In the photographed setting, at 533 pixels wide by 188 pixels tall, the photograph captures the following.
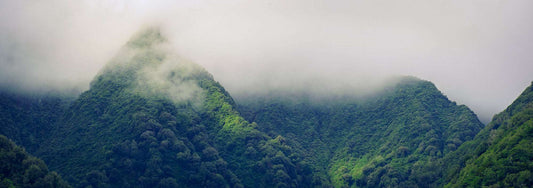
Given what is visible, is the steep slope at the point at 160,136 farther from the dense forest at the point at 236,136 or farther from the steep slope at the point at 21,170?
the steep slope at the point at 21,170

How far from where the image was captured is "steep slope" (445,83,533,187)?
106 meters

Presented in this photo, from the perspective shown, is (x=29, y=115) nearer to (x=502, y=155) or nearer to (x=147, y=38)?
(x=147, y=38)

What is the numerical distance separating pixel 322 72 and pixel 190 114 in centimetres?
5389

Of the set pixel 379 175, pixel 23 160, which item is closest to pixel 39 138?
pixel 23 160

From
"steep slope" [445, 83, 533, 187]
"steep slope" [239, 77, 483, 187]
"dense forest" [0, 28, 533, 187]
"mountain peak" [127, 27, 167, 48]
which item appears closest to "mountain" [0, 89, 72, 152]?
"dense forest" [0, 28, 533, 187]

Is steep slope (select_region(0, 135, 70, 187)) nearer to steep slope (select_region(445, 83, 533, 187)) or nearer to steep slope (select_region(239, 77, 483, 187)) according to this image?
steep slope (select_region(239, 77, 483, 187))

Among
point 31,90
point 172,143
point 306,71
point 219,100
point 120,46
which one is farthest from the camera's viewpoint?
point 306,71

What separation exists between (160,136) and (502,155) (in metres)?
75.5

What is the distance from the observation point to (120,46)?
16800cm

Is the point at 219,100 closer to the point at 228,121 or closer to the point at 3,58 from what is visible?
the point at 228,121

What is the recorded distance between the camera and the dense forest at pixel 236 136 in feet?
393

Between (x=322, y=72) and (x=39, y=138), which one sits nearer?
(x=39, y=138)

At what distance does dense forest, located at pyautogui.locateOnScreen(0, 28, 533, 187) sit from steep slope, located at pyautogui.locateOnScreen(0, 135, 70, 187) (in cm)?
25

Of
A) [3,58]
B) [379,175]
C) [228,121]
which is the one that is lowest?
[379,175]
